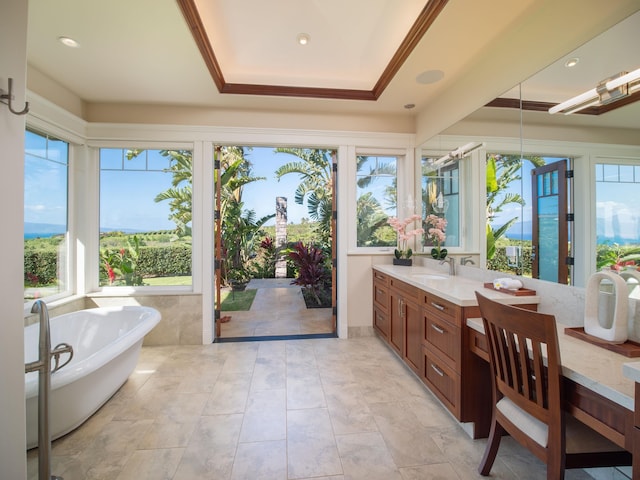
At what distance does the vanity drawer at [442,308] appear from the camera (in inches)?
72.2

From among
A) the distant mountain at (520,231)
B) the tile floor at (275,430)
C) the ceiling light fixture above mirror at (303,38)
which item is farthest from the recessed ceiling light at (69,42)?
the distant mountain at (520,231)

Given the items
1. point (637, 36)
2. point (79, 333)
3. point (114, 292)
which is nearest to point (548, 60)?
point (637, 36)

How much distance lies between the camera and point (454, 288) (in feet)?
6.98

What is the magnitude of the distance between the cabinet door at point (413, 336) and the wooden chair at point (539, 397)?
3.01ft

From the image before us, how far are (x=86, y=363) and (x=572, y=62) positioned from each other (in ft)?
11.2

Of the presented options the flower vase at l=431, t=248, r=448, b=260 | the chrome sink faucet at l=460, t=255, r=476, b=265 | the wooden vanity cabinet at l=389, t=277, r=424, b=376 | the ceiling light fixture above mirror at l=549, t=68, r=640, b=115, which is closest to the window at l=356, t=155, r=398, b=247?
the flower vase at l=431, t=248, r=448, b=260

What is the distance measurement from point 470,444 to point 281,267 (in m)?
6.73

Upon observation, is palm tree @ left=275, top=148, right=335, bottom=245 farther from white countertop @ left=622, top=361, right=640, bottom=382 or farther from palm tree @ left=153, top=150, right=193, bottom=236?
white countertop @ left=622, top=361, right=640, bottom=382

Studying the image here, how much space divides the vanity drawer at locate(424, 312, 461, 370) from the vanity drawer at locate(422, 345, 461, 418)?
7 centimetres

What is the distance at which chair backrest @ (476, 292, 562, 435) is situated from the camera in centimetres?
111

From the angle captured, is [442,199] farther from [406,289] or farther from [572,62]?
[572,62]

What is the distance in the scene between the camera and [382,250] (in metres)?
3.65

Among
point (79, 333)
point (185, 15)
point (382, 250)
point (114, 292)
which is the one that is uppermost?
point (185, 15)

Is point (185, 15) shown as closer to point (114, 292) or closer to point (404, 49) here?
point (404, 49)
